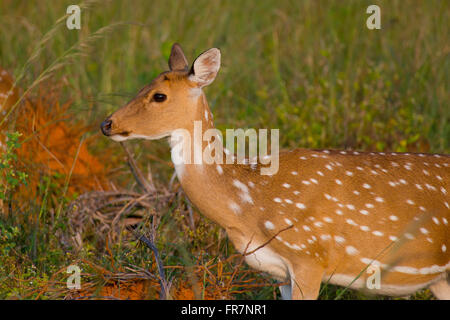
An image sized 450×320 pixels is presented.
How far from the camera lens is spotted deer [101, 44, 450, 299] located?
4.30m

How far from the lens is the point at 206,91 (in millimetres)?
7965

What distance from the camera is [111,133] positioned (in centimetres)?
434

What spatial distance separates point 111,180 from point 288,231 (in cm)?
265

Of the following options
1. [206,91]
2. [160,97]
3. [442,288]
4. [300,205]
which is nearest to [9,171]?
[160,97]

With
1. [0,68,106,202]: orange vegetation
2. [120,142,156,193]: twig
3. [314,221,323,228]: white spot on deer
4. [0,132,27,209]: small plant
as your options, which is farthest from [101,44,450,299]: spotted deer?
[0,68,106,202]: orange vegetation

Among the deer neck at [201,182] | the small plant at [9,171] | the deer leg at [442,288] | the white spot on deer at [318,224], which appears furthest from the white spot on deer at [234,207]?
the deer leg at [442,288]

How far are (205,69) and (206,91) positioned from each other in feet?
11.6

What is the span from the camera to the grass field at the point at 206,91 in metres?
4.83

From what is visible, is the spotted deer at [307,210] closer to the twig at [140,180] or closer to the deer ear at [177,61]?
the deer ear at [177,61]

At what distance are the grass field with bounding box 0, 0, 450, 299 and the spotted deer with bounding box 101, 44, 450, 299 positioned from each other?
0.36 metres

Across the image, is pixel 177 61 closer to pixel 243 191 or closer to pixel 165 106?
pixel 165 106

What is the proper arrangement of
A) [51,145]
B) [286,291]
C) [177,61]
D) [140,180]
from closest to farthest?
[286,291] → [177,61] → [140,180] → [51,145]

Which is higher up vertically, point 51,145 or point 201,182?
point 201,182

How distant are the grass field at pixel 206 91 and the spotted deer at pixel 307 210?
1.19ft
